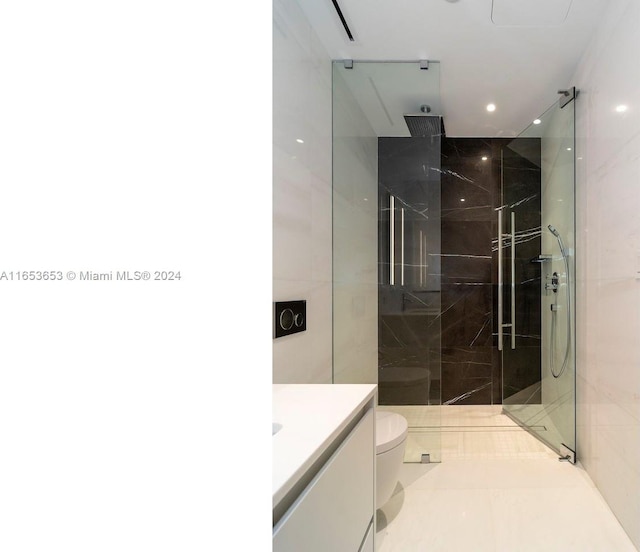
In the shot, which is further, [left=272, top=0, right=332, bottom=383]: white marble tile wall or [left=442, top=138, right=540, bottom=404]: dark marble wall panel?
[left=442, top=138, right=540, bottom=404]: dark marble wall panel

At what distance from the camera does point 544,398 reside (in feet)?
8.73

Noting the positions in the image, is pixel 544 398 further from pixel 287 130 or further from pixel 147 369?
pixel 147 369

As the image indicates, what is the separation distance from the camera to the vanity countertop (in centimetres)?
61

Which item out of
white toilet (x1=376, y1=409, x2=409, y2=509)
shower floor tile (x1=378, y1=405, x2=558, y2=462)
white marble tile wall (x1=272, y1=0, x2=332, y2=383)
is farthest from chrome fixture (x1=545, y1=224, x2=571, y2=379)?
white marble tile wall (x1=272, y1=0, x2=332, y2=383)

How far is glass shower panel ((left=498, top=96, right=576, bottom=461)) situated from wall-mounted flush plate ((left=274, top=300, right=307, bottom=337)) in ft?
4.97

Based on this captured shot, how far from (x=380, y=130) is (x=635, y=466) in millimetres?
1840

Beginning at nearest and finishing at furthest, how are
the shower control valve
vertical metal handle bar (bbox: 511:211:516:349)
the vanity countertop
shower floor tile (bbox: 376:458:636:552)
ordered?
the vanity countertop < shower floor tile (bbox: 376:458:636:552) < the shower control valve < vertical metal handle bar (bbox: 511:211:516:349)

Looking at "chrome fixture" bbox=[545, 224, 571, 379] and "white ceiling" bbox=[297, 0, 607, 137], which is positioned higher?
"white ceiling" bbox=[297, 0, 607, 137]

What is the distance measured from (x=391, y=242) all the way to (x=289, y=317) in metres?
0.97

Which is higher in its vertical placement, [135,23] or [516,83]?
[516,83]

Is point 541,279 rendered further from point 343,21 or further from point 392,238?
point 343,21

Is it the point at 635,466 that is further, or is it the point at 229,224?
the point at 635,466

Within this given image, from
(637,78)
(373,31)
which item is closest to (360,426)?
(637,78)

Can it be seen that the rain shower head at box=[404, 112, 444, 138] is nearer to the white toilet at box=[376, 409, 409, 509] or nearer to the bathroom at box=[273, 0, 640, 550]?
the bathroom at box=[273, 0, 640, 550]
